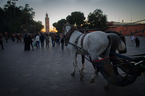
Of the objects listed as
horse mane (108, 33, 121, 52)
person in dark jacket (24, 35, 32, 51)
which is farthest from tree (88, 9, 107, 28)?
horse mane (108, 33, 121, 52)

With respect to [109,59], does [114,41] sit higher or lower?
higher

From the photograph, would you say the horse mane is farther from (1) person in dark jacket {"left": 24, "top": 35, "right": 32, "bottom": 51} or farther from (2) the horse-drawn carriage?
(1) person in dark jacket {"left": 24, "top": 35, "right": 32, "bottom": 51}

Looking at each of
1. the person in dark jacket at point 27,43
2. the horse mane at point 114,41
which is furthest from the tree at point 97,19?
the horse mane at point 114,41

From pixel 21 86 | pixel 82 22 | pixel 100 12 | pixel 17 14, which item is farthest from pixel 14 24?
pixel 21 86

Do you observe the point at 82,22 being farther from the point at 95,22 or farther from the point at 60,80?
the point at 60,80

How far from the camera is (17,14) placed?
168ft

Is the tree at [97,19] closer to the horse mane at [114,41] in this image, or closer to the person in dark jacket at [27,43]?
the person in dark jacket at [27,43]

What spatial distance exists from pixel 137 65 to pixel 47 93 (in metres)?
2.42

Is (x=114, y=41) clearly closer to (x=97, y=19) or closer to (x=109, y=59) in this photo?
(x=109, y=59)

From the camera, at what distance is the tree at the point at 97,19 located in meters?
49.8

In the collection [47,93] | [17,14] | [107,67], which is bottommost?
[47,93]

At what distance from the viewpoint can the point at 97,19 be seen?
1966 inches

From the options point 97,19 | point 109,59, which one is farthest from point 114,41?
point 97,19

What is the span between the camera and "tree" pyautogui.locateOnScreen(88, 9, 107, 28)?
163ft
